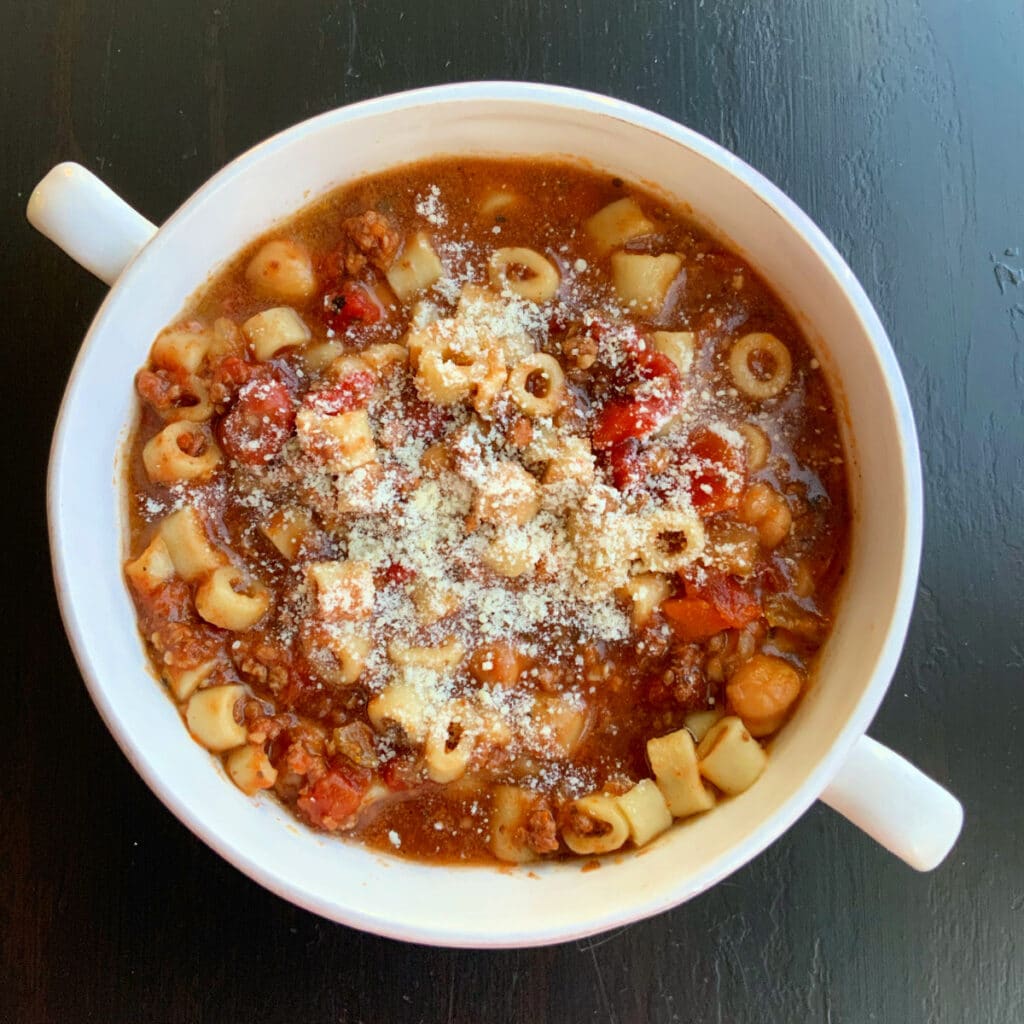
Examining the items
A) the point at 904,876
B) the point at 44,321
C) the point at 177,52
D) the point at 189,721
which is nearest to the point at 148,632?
the point at 189,721

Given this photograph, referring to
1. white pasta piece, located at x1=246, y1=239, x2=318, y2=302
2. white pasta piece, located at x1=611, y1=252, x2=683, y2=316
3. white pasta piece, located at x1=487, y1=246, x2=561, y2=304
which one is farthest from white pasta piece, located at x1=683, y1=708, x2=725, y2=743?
white pasta piece, located at x1=246, y1=239, x2=318, y2=302

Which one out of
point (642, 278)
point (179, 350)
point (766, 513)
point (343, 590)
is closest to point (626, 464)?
point (766, 513)

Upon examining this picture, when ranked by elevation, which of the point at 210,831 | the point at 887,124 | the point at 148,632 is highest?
the point at 887,124

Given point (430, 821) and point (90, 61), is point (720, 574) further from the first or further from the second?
point (90, 61)

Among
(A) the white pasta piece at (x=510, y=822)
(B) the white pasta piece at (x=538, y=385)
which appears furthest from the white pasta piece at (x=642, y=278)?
(A) the white pasta piece at (x=510, y=822)

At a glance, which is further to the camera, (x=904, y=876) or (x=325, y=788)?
(x=904, y=876)

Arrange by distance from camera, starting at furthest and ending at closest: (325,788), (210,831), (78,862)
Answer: (78,862)
(325,788)
(210,831)

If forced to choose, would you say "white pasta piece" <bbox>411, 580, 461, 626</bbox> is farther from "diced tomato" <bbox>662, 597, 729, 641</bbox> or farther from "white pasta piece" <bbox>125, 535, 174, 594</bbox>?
"white pasta piece" <bbox>125, 535, 174, 594</bbox>

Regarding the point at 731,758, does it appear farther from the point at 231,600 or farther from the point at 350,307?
the point at 350,307
